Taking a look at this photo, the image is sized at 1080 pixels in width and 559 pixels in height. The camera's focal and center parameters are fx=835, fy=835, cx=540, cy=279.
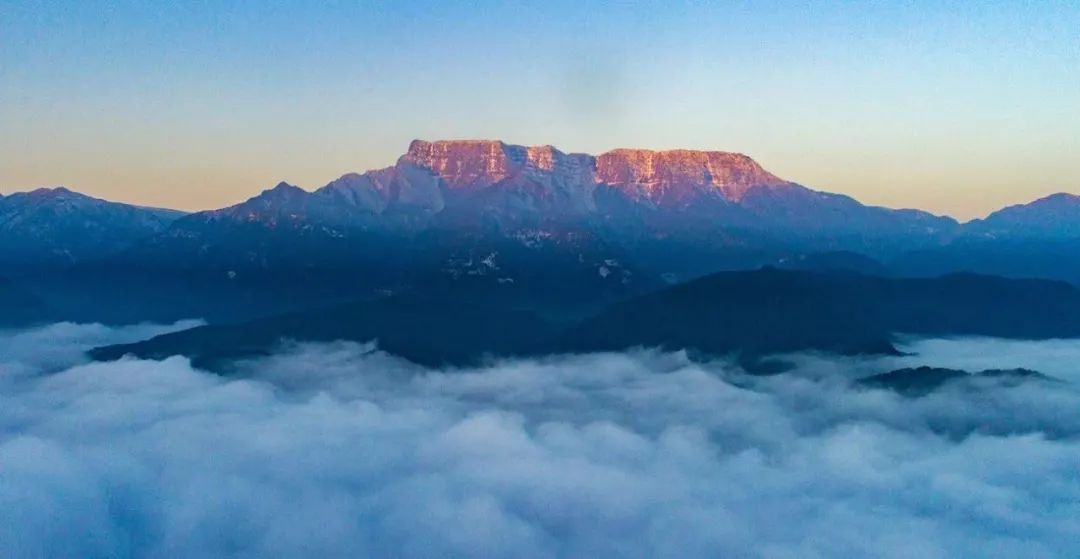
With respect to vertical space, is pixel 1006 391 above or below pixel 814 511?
above

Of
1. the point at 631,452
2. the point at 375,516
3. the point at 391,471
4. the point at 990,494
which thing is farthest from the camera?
the point at 631,452

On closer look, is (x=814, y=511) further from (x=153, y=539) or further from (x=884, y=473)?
(x=153, y=539)

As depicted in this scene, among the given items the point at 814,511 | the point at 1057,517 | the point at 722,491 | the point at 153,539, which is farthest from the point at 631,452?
the point at 153,539

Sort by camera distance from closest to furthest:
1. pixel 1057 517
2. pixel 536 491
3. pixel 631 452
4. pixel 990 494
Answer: pixel 1057 517, pixel 990 494, pixel 536 491, pixel 631 452

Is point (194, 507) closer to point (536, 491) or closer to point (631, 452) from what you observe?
point (536, 491)

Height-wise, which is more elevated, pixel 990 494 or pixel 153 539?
pixel 990 494

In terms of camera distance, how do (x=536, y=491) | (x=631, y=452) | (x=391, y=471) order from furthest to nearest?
(x=631, y=452), (x=391, y=471), (x=536, y=491)

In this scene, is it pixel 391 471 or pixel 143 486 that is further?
pixel 391 471

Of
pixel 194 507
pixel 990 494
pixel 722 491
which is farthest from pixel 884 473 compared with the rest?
pixel 194 507

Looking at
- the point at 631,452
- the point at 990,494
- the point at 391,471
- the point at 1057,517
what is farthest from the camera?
the point at 631,452
